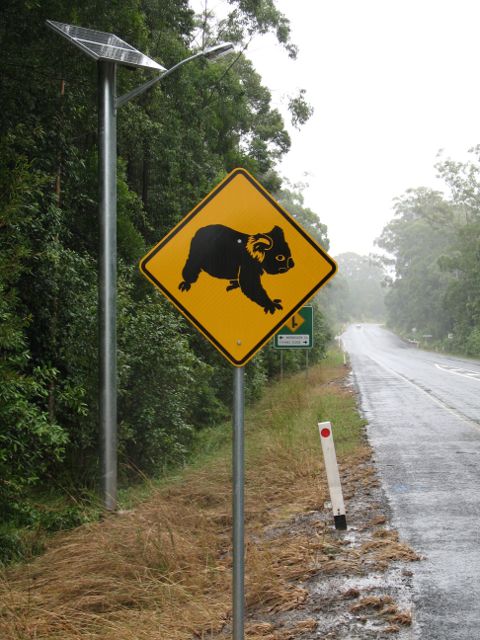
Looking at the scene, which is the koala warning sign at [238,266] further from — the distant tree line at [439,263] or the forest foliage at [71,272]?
the distant tree line at [439,263]

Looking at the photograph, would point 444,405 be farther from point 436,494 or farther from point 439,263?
point 439,263

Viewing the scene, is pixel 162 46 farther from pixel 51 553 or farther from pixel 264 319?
pixel 264 319

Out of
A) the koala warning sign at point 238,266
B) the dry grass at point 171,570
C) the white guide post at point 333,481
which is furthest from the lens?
the white guide post at point 333,481

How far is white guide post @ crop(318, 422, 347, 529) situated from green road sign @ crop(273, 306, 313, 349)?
10.0 metres

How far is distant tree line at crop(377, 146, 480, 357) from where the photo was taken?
62.3 m

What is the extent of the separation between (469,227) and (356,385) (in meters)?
37.3

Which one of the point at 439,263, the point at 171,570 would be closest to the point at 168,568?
the point at 171,570

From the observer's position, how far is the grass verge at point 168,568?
4.60 metres

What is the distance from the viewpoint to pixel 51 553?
6328mm

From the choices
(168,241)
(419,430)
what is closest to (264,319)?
(168,241)

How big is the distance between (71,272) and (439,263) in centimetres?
5586

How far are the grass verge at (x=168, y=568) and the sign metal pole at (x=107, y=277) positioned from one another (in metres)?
0.83

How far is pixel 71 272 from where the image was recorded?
33.1ft

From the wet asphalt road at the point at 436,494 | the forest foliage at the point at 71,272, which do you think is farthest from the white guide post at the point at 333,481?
the forest foliage at the point at 71,272
